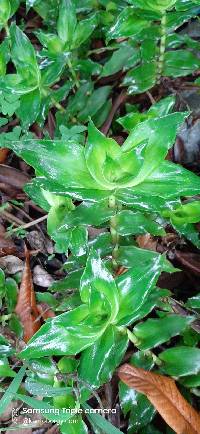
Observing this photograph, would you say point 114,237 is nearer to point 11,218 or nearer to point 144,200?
point 144,200

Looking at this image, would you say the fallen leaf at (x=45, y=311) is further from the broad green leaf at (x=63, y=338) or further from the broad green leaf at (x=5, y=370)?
the broad green leaf at (x=63, y=338)

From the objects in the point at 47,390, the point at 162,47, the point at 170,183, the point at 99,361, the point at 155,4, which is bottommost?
the point at 47,390

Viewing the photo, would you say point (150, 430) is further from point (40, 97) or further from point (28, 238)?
point (40, 97)

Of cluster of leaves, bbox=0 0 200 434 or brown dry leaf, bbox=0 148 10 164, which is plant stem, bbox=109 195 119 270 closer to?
cluster of leaves, bbox=0 0 200 434

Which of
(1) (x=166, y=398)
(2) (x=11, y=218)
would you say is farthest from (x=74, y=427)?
(2) (x=11, y=218)

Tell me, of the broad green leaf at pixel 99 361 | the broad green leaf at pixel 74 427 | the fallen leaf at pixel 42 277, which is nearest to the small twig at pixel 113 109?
the fallen leaf at pixel 42 277

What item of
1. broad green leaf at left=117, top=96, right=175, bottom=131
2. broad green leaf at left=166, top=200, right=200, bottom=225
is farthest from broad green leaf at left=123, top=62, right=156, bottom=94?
broad green leaf at left=166, top=200, right=200, bottom=225
